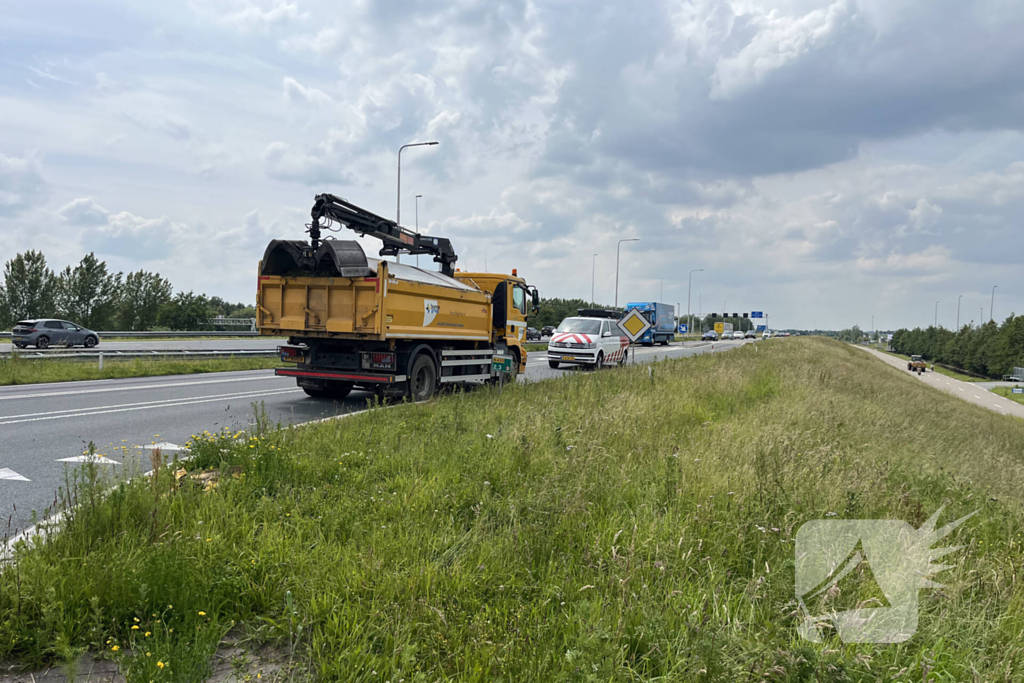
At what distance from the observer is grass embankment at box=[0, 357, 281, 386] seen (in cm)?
1605

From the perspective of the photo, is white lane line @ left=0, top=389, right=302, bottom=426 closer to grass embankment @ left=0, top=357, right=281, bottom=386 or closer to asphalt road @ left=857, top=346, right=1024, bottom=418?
grass embankment @ left=0, top=357, right=281, bottom=386

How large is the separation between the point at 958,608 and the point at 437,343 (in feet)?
34.4

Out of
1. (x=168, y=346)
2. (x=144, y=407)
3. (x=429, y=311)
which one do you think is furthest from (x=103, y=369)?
(x=168, y=346)

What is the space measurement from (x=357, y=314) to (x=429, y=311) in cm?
172

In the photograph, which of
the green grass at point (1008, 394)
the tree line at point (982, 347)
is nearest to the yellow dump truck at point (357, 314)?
the green grass at point (1008, 394)

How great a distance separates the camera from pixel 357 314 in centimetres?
1107

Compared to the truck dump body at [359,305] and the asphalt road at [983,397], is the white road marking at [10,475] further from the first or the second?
the asphalt road at [983,397]

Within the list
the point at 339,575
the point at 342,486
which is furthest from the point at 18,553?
the point at 342,486

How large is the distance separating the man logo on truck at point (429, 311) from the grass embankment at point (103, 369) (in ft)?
34.9

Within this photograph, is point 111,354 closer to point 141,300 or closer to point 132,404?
point 132,404

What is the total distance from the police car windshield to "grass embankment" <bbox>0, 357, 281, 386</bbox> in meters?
11.7

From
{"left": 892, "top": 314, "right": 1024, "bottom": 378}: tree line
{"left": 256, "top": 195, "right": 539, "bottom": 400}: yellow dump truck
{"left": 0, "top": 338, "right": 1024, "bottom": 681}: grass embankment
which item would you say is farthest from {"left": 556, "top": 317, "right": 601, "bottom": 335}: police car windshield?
{"left": 892, "top": 314, "right": 1024, "bottom": 378}: tree line

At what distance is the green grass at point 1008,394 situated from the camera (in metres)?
73.0

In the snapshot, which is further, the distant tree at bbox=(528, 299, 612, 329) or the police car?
the distant tree at bbox=(528, 299, 612, 329)
